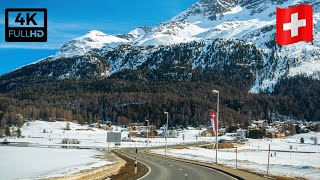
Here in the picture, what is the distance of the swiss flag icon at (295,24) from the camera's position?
13508mm

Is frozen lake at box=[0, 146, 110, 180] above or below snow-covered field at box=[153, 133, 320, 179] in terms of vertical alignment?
above

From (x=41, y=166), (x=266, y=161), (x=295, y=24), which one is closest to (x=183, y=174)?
(x=41, y=166)

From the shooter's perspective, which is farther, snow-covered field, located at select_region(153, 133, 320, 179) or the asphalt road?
snow-covered field, located at select_region(153, 133, 320, 179)

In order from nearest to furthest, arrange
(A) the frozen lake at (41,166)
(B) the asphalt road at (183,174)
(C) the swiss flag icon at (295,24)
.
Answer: (C) the swiss flag icon at (295,24) → (B) the asphalt road at (183,174) → (A) the frozen lake at (41,166)

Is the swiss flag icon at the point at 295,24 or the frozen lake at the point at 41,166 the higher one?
the swiss flag icon at the point at 295,24

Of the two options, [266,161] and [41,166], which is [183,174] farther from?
[266,161]

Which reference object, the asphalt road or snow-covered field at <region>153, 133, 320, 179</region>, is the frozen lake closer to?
the asphalt road

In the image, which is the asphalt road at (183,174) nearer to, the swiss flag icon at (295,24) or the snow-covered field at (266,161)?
the snow-covered field at (266,161)

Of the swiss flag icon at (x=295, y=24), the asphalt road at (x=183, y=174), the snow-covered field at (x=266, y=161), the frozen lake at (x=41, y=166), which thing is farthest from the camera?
the snow-covered field at (x=266, y=161)

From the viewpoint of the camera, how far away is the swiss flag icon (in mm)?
13508

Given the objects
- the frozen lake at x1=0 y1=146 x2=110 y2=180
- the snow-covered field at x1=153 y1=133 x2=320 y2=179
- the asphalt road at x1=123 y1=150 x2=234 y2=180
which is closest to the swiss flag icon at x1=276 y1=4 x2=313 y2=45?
the frozen lake at x1=0 y1=146 x2=110 y2=180

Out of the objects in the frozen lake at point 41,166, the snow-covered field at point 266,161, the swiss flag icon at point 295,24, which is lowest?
the snow-covered field at point 266,161

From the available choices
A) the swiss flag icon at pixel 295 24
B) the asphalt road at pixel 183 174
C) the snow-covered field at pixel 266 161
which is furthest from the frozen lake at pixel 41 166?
the swiss flag icon at pixel 295 24

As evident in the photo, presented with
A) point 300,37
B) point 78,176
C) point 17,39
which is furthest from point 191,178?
point 17,39
